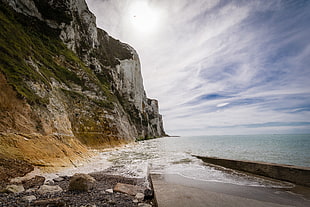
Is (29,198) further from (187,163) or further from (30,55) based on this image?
(30,55)

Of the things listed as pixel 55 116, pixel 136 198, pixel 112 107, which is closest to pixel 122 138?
pixel 112 107

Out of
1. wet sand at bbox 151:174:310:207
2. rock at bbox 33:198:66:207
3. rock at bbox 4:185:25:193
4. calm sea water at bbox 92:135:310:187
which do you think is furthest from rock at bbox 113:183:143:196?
rock at bbox 4:185:25:193

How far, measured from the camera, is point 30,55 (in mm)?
14422

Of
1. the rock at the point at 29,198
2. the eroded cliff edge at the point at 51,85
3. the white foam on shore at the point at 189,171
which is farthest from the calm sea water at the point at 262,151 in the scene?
the rock at the point at 29,198

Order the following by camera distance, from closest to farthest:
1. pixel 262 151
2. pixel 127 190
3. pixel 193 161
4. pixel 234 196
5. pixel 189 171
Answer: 1. pixel 234 196
2. pixel 127 190
3. pixel 189 171
4. pixel 193 161
5. pixel 262 151

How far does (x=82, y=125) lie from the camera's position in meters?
18.6

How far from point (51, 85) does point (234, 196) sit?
17.9m

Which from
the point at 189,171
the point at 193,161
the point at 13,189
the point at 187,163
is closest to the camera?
the point at 13,189

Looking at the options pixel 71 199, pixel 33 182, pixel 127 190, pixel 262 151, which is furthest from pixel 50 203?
pixel 262 151

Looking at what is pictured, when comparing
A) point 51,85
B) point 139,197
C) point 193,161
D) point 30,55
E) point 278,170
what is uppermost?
point 30,55

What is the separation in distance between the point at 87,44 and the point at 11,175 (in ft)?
110

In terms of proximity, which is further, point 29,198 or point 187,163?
point 187,163

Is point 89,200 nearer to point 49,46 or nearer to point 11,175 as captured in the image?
point 11,175

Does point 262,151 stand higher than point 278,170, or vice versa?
point 278,170
